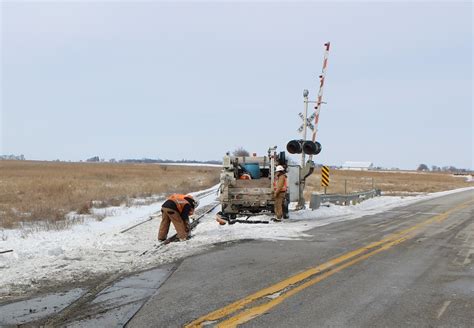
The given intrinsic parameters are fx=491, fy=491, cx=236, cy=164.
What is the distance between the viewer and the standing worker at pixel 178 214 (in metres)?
11.2

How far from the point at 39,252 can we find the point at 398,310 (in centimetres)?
672

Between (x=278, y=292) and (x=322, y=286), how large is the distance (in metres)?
0.77

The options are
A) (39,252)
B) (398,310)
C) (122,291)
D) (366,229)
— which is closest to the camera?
(398,310)

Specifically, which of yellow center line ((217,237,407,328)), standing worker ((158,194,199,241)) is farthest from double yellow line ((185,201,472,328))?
standing worker ((158,194,199,241))

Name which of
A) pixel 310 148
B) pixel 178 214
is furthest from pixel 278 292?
pixel 310 148

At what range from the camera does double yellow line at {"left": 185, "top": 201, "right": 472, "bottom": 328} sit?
209 inches

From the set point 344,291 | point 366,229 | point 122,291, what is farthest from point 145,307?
point 366,229

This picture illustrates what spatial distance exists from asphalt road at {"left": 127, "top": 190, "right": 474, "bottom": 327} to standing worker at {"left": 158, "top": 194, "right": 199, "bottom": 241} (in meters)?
1.36

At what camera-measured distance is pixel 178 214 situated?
11.3 metres

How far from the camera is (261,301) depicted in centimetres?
598

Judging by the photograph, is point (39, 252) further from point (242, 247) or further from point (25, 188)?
point (25, 188)

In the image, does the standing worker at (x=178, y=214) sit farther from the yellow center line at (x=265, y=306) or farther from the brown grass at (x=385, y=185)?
the brown grass at (x=385, y=185)

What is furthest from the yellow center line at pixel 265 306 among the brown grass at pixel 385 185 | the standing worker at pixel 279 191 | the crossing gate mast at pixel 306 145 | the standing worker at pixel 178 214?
the brown grass at pixel 385 185

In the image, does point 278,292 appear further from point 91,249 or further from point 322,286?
point 91,249
